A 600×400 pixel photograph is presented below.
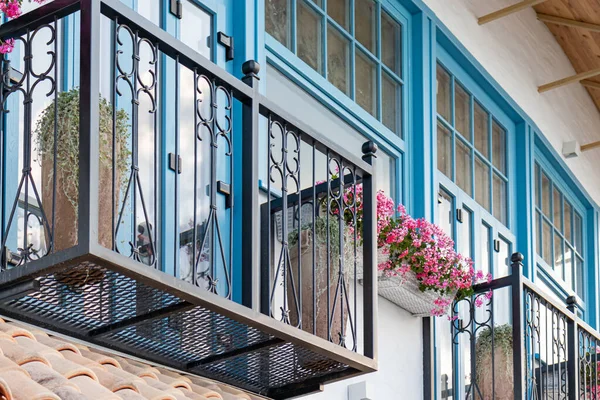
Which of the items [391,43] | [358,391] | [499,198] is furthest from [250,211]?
[499,198]

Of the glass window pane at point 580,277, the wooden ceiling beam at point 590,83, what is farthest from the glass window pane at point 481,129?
the glass window pane at point 580,277

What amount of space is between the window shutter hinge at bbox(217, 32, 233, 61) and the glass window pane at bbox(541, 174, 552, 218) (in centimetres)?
563

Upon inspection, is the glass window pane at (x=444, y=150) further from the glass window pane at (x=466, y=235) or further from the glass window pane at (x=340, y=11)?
the glass window pane at (x=340, y=11)

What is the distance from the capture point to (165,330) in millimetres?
5238

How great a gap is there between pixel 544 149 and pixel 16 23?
7.58 meters

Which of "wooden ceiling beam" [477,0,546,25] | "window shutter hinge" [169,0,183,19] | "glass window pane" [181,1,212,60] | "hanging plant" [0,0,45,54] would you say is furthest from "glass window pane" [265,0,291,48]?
"wooden ceiling beam" [477,0,546,25]

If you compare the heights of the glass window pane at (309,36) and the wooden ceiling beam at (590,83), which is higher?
the wooden ceiling beam at (590,83)

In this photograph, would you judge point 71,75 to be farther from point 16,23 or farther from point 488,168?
point 488,168

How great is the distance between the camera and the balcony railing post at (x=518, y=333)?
766cm

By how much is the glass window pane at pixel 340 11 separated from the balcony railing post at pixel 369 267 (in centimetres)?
198

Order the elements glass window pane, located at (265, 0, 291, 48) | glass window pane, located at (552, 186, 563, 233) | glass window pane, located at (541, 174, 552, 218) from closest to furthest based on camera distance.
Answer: glass window pane, located at (265, 0, 291, 48)
glass window pane, located at (541, 174, 552, 218)
glass window pane, located at (552, 186, 563, 233)

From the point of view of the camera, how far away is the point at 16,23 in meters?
4.78

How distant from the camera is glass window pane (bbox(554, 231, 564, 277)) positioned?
469 inches

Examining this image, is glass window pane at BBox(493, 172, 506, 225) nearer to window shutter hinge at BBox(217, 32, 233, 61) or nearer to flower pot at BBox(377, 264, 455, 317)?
flower pot at BBox(377, 264, 455, 317)
